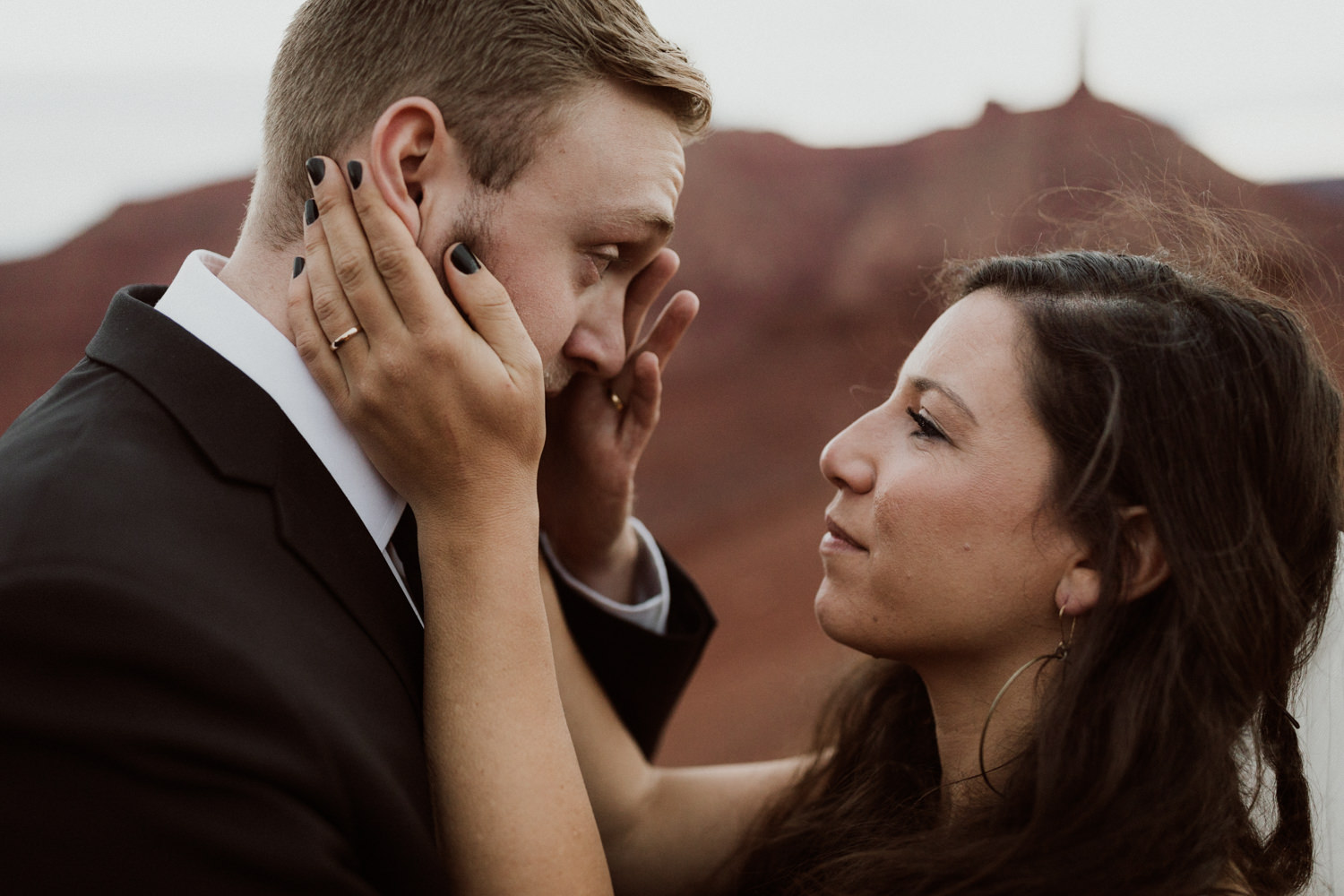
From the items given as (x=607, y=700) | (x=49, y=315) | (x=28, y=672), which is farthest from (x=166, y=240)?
(x=28, y=672)

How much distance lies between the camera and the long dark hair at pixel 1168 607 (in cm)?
131

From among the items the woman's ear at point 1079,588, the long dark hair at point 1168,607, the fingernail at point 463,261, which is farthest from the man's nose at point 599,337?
the woman's ear at point 1079,588

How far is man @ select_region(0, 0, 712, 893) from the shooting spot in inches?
39.8

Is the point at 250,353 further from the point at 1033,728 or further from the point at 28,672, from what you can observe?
the point at 1033,728

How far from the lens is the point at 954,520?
1.48m

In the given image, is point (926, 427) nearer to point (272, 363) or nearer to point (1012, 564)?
point (1012, 564)

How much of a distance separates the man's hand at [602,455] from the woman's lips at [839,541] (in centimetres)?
50

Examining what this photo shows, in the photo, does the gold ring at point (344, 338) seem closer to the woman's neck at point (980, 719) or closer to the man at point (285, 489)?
the man at point (285, 489)

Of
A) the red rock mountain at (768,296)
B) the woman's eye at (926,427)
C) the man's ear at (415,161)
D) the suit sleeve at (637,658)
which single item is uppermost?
the man's ear at (415,161)

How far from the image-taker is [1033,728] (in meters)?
1.47

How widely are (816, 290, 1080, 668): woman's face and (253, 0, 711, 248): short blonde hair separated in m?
0.72

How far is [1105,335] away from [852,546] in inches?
19.8

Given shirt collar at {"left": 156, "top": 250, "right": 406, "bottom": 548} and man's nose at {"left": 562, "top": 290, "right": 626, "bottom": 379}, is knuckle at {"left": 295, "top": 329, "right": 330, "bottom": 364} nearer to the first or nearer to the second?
shirt collar at {"left": 156, "top": 250, "right": 406, "bottom": 548}

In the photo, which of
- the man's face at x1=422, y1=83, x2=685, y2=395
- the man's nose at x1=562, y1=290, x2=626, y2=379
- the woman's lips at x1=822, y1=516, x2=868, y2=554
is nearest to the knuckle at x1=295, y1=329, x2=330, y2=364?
the man's face at x1=422, y1=83, x2=685, y2=395
